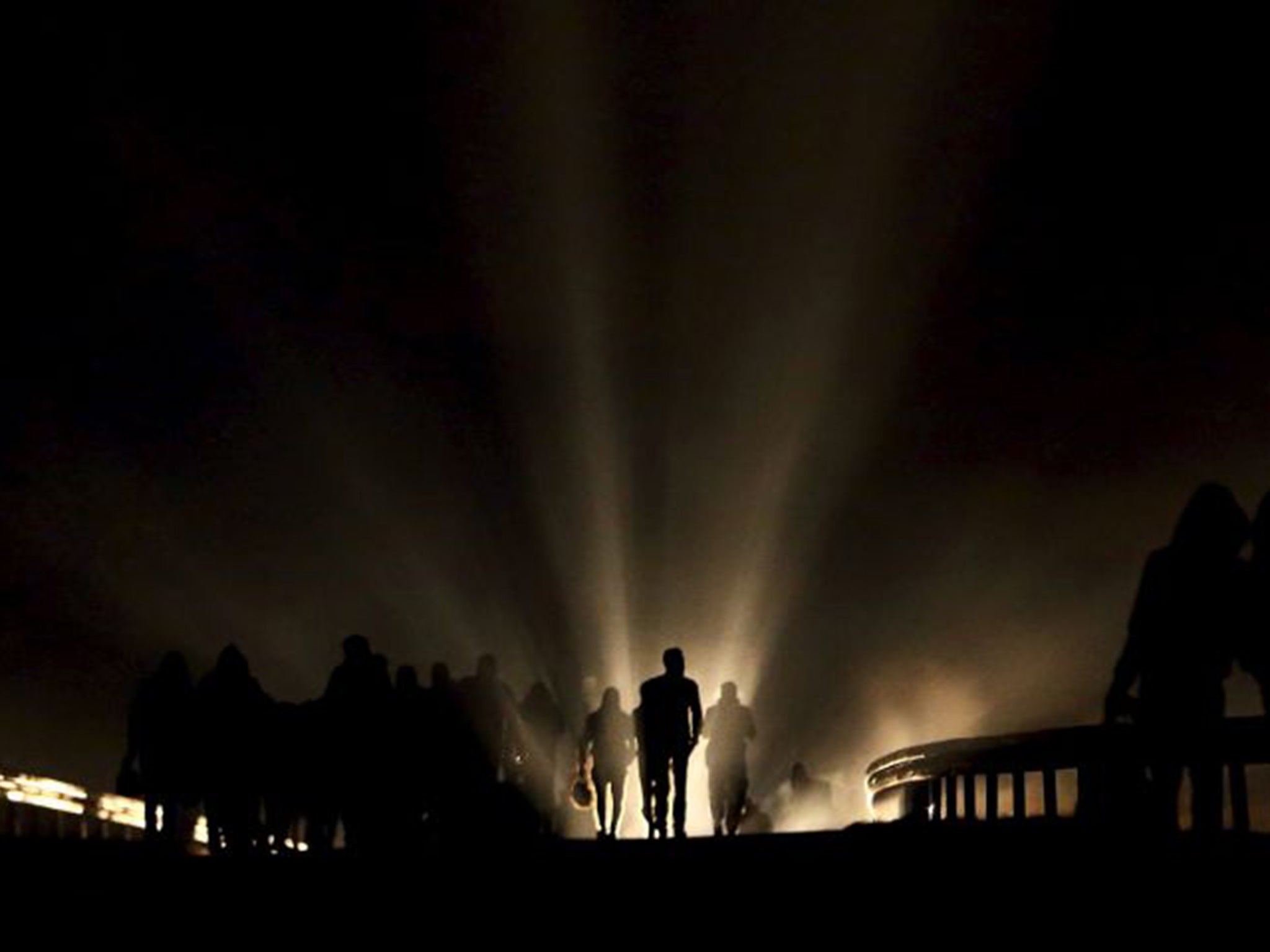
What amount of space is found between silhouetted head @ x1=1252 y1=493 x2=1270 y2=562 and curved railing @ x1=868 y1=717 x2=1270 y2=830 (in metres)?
0.94

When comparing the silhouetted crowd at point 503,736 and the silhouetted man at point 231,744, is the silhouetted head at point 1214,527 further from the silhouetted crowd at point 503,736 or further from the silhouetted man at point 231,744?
the silhouetted man at point 231,744

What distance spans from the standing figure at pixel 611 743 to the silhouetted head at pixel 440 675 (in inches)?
90.6

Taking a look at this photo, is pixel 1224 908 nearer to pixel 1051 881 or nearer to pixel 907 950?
pixel 1051 881

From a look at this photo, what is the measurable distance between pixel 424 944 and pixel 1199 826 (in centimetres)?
435

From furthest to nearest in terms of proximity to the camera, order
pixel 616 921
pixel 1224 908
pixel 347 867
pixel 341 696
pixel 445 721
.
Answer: pixel 445 721 → pixel 341 696 → pixel 347 867 → pixel 616 921 → pixel 1224 908

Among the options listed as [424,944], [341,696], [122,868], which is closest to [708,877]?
[424,944]

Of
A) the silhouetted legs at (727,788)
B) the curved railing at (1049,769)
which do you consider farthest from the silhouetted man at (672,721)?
the silhouetted legs at (727,788)

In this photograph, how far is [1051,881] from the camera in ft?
28.7

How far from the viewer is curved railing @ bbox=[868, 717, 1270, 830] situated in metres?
11.1

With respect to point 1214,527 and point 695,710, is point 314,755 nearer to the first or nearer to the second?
point 695,710

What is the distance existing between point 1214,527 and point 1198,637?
2.11 feet

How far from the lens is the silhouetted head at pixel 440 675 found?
18.5 metres

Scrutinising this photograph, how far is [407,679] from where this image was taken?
17625 mm

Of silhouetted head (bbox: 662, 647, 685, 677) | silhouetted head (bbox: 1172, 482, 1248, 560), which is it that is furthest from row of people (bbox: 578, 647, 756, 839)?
silhouetted head (bbox: 1172, 482, 1248, 560)
